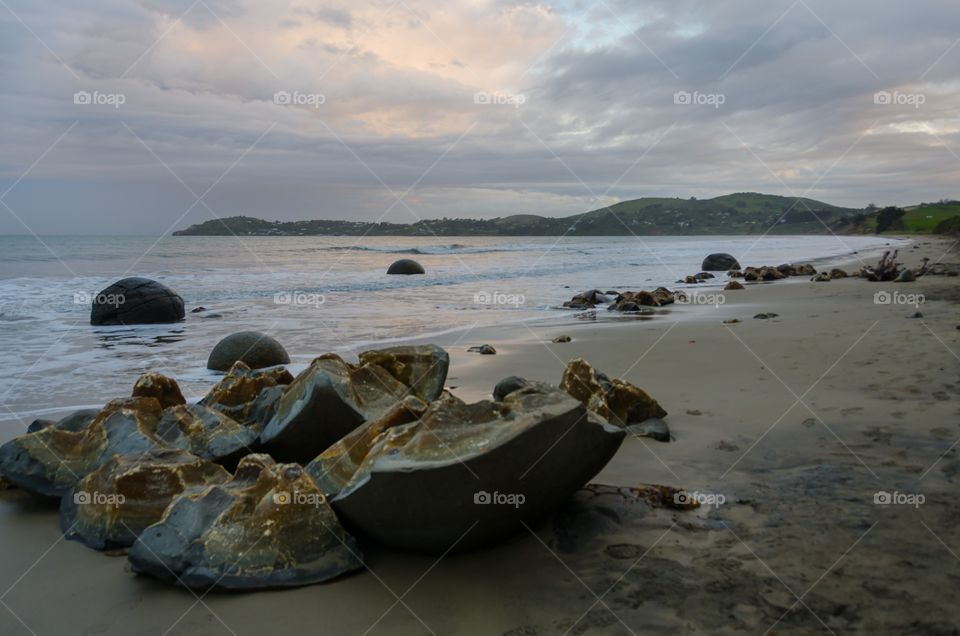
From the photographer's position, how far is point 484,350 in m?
8.79

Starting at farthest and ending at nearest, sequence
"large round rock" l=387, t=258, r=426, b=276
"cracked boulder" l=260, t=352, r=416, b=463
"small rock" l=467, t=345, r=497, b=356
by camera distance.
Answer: "large round rock" l=387, t=258, r=426, b=276
"small rock" l=467, t=345, r=497, b=356
"cracked boulder" l=260, t=352, r=416, b=463

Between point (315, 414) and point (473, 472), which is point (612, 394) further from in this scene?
point (473, 472)

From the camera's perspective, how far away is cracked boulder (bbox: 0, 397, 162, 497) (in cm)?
399

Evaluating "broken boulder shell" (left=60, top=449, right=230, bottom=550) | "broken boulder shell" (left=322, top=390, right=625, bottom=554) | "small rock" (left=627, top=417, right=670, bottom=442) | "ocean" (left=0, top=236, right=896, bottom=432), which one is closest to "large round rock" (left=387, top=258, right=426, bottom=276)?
"ocean" (left=0, top=236, right=896, bottom=432)

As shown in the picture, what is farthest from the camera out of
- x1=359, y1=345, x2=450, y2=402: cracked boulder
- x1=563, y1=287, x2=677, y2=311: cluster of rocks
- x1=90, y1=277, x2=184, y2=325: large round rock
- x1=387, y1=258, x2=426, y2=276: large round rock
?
x1=387, y1=258, x2=426, y2=276: large round rock

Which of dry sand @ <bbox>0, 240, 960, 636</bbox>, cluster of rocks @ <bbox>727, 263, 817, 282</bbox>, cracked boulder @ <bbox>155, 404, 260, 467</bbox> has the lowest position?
dry sand @ <bbox>0, 240, 960, 636</bbox>

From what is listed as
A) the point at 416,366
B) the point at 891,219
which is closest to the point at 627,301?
the point at 416,366

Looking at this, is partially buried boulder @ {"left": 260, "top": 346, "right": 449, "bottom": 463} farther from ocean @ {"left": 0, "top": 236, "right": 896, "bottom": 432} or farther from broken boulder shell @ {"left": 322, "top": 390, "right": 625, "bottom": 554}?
ocean @ {"left": 0, "top": 236, "right": 896, "bottom": 432}

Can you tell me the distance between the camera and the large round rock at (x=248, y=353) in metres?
8.09

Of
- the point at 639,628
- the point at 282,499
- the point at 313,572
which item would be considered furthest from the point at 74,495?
the point at 639,628

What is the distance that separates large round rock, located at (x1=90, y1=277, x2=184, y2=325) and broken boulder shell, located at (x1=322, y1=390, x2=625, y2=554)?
11017 mm

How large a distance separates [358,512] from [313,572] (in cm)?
31

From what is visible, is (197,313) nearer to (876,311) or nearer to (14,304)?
(14,304)

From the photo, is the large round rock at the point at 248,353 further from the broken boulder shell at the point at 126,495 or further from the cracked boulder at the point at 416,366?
the broken boulder shell at the point at 126,495
